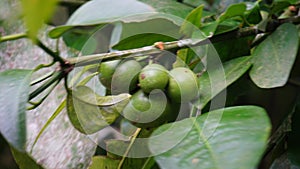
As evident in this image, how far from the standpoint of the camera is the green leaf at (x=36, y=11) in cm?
16

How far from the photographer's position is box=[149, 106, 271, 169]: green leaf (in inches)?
13.9

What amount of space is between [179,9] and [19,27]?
1.15 ft

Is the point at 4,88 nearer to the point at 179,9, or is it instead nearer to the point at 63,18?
the point at 179,9

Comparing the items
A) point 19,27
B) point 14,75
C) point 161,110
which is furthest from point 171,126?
point 19,27

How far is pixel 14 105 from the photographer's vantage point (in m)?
0.41

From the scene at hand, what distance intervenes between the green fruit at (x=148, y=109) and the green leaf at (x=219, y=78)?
0.04 metres

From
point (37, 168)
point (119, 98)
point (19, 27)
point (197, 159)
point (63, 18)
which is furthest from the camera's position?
point (63, 18)

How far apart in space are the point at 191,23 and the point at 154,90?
12 centimetres

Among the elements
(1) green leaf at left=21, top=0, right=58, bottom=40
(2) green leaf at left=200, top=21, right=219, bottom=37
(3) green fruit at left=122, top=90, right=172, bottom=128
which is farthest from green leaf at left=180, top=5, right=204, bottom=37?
(1) green leaf at left=21, top=0, right=58, bottom=40

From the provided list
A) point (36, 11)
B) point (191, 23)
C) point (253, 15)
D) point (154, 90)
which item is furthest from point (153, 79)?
point (36, 11)

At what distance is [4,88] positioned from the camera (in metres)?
0.46

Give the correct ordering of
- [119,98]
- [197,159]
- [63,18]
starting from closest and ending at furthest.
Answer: [197,159], [119,98], [63,18]

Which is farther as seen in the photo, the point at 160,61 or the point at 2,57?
the point at 2,57

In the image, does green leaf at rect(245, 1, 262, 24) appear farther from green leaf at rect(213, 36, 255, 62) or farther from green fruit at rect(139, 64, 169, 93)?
→ green fruit at rect(139, 64, 169, 93)
